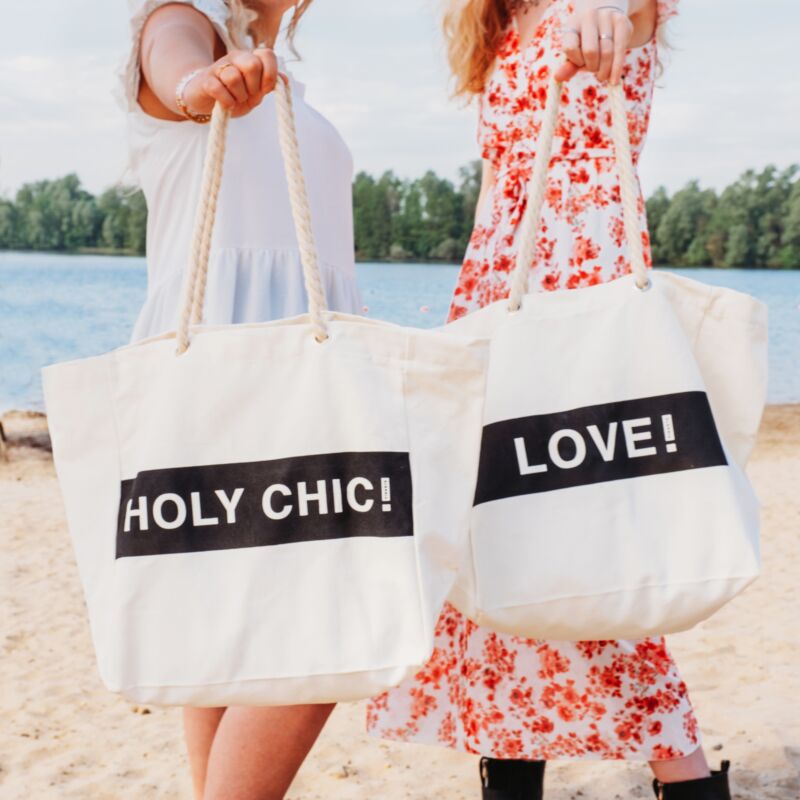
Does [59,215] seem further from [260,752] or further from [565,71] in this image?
[565,71]

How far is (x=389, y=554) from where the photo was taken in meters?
1.06

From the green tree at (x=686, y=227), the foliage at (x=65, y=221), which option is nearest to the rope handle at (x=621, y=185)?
the foliage at (x=65, y=221)

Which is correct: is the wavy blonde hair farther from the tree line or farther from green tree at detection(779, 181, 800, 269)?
green tree at detection(779, 181, 800, 269)

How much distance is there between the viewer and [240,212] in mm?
1489

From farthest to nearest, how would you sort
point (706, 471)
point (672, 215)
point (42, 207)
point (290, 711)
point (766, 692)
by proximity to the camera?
point (672, 215) → point (42, 207) → point (766, 692) → point (290, 711) → point (706, 471)

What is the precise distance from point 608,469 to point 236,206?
0.66 metres

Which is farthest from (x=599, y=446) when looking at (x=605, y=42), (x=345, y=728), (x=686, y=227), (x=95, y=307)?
(x=686, y=227)

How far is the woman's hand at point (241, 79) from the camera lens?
3.62 feet

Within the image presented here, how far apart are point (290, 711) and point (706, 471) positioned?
0.64m

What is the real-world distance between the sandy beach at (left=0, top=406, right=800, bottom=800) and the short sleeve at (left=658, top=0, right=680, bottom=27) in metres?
1.61

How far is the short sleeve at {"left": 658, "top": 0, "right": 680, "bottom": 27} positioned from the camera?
1578mm

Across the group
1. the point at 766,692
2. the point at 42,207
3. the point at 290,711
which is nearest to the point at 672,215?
the point at 42,207

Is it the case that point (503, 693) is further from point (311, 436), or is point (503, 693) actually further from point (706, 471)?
point (311, 436)

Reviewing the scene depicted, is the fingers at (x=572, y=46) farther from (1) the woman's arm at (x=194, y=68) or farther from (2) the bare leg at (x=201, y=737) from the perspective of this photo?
(2) the bare leg at (x=201, y=737)
